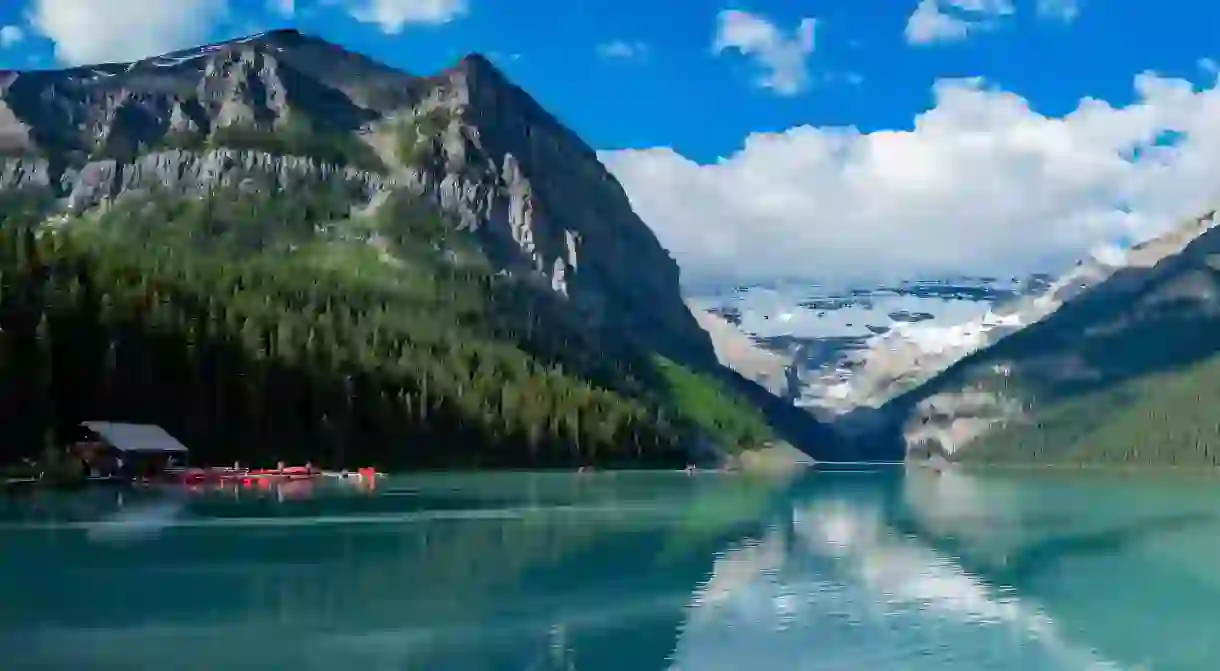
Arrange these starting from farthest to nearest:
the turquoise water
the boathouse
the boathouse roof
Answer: the boathouse roof < the boathouse < the turquoise water

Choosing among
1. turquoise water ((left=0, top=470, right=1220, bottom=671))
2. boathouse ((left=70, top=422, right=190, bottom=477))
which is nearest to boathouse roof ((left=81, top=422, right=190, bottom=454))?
boathouse ((left=70, top=422, right=190, bottom=477))

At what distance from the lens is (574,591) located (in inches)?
2352

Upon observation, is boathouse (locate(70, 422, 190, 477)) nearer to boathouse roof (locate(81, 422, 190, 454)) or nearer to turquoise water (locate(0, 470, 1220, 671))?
boathouse roof (locate(81, 422, 190, 454))

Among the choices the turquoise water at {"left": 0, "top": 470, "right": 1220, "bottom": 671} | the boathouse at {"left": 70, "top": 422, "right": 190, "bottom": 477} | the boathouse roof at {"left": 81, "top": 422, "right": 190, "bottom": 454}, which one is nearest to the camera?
the turquoise water at {"left": 0, "top": 470, "right": 1220, "bottom": 671}

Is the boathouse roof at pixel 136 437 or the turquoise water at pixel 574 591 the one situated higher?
the boathouse roof at pixel 136 437

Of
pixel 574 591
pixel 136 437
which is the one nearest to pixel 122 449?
pixel 136 437

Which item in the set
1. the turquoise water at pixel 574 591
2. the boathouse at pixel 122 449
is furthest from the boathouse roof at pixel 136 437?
the turquoise water at pixel 574 591

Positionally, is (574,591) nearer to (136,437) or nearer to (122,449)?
(122,449)

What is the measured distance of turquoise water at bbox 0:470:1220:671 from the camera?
43.7 m

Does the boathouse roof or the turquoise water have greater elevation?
the boathouse roof

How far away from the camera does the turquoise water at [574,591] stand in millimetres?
43688

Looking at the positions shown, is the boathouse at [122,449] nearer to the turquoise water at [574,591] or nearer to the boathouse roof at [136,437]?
the boathouse roof at [136,437]

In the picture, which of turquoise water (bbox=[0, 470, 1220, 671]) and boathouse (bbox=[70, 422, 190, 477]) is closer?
turquoise water (bbox=[0, 470, 1220, 671])

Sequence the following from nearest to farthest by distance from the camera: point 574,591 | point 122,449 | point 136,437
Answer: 1. point 574,591
2. point 122,449
3. point 136,437
